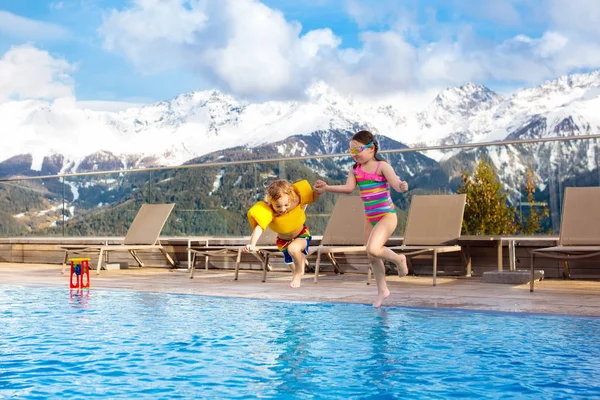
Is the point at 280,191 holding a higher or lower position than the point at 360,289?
higher

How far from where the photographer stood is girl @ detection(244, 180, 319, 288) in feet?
19.5

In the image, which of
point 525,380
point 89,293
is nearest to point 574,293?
point 525,380

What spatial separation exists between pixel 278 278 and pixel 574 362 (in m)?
5.66

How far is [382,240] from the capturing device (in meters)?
6.04

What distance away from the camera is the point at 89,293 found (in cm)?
791

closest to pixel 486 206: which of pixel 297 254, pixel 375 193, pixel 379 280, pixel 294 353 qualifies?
pixel 379 280

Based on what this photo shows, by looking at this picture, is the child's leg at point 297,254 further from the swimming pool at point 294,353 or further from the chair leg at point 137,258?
the chair leg at point 137,258

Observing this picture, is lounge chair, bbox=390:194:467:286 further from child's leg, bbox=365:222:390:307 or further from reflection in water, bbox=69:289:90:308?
reflection in water, bbox=69:289:90:308

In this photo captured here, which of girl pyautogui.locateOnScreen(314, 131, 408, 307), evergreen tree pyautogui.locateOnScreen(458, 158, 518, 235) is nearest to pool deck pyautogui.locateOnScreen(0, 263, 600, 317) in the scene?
girl pyautogui.locateOnScreen(314, 131, 408, 307)

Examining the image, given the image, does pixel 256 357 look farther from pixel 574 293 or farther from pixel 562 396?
pixel 574 293

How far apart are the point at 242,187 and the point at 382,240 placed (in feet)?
18.8

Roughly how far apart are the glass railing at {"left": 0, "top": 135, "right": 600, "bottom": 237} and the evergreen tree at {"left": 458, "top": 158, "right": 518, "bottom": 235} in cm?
8

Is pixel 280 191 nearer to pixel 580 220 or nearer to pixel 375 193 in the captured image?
pixel 375 193

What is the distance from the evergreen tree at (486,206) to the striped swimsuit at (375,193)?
11.3 ft
